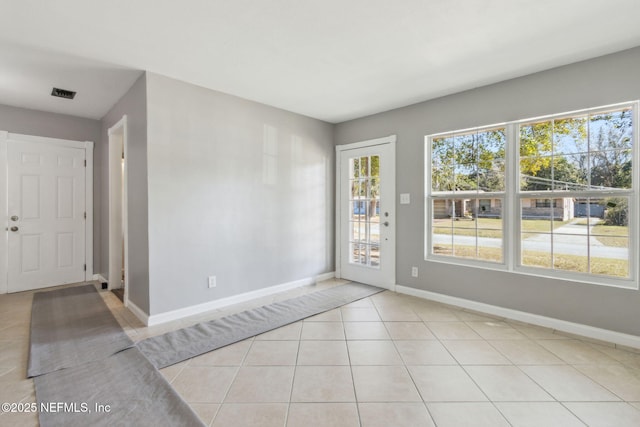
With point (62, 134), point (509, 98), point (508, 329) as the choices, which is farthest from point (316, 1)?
point (62, 134)

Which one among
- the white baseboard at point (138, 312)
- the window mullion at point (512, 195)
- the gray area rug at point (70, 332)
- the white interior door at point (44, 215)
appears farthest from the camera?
the white interior door at point (44, 215)

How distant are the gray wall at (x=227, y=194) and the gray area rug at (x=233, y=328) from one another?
0.46m

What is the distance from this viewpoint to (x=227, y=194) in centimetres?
352

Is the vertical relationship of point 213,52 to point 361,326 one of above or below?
above

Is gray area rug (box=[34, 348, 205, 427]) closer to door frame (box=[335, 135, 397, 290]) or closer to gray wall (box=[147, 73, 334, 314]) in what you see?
gray wall (box=[147, 73, 334, 314])

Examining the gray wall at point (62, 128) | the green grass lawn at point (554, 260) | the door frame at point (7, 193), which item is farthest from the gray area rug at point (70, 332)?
the green grass lawn at point (554, 260)

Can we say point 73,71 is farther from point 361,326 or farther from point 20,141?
point 361,326

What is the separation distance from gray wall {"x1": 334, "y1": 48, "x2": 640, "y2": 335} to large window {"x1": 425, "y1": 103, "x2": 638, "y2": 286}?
0.11 metres

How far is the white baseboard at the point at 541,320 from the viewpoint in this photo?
8.27ft

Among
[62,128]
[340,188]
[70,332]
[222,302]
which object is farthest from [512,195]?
[62,128]

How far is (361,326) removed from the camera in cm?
295

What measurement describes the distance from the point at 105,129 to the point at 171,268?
2809mm

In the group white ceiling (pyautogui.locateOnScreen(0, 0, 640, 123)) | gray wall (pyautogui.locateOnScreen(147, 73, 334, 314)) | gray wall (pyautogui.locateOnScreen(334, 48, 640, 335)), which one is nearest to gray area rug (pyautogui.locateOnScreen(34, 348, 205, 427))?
gray wall (pyautogui.locateOnScreen(147, 73, 334, 314))

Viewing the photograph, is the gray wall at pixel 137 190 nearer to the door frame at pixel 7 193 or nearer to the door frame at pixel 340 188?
the door frame at pixel 7 193
